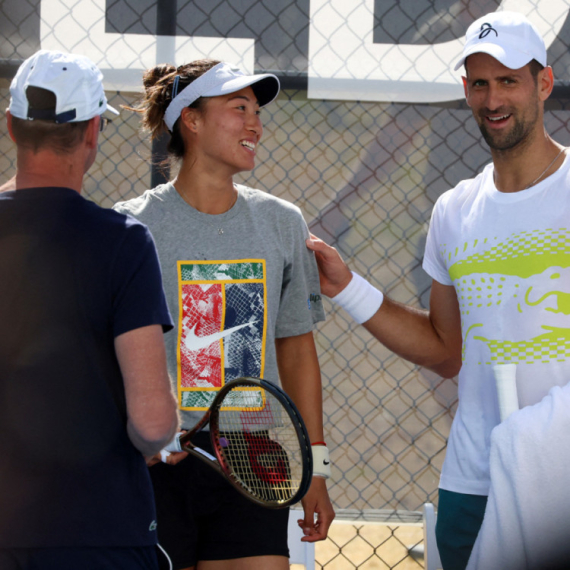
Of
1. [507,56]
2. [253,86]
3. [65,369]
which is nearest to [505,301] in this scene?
[507,56]

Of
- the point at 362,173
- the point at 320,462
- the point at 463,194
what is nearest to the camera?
the point at 320,462

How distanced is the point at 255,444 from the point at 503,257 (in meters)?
0.73

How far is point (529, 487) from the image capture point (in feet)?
5.03

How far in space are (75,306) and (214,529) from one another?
2.68 ft

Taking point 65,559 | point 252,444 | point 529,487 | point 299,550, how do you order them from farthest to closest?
point 299,550 < point 252,444 < point 529,487 < point 65,559

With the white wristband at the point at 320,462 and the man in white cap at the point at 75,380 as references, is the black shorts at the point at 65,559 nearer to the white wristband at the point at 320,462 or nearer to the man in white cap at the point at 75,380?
the man in white cap at the point at 75,380

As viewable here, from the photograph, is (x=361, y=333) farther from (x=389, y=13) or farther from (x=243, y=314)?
(x=243, y=314)

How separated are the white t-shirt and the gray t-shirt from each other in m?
0.46

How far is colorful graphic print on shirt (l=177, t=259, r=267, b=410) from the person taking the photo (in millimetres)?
1706

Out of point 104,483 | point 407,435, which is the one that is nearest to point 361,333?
point 407,435

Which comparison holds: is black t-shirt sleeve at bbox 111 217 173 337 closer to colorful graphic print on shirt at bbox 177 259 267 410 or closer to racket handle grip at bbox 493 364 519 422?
colorful graphic print on shirt at bbox 177 259 267 410

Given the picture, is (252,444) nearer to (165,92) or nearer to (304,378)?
(304,378)

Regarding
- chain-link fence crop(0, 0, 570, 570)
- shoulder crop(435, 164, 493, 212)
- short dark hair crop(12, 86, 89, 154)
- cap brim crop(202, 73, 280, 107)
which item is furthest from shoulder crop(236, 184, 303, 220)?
chain-link fence crop(0, 0, 570, 570)

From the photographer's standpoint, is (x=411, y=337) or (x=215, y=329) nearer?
(x=215, y=329)
